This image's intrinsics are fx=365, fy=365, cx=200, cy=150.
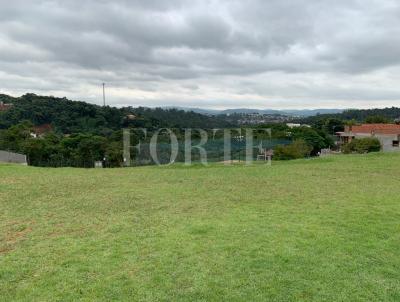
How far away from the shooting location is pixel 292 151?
2516 centimetres

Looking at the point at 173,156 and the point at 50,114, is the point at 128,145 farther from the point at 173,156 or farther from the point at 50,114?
the point at 50,114

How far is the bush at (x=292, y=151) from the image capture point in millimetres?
→ 23000

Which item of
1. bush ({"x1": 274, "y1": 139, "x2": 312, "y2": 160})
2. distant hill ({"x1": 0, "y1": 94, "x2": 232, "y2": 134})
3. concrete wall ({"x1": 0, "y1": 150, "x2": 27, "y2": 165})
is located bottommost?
bush ({"x1": 274, "y1": 139, "x2": 312, "y2": 160})

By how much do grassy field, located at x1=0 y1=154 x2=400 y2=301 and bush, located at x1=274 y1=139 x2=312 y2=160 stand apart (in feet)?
53.7

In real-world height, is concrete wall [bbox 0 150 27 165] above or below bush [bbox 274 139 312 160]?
above

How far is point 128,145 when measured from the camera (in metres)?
21.9

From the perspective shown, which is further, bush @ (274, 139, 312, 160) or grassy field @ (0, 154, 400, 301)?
bush @ (274, 139, 312, 160)

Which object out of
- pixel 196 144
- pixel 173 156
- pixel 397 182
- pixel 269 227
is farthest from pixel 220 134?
pixel 269 227

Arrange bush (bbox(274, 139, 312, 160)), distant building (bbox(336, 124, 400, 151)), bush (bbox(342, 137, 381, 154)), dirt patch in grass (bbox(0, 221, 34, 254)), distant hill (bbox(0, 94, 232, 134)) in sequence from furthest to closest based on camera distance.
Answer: distant hill (bbox(0, 94, 232, 134)) → distant building (bbox(336, 124, 400, 151)) → bush (bbox(342, 137, 381, 154)) → bush (bbox(274, 139, 312, 160)) → dirt patch in grass (bbox(0, 221, 34, 254))

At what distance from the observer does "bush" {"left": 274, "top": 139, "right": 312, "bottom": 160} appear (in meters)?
23.0

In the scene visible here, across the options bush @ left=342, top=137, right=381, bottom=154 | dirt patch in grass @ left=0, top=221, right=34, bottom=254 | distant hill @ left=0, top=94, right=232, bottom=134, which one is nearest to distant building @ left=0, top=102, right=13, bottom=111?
distant hill @ left=0, top=94, right=232, bottom=134

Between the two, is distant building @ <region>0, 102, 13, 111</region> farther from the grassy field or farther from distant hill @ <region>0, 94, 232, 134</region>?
the grassy field

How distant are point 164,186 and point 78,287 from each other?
4.42 m

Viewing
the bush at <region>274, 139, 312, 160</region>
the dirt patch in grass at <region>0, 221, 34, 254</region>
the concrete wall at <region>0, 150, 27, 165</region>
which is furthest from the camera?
the bush at <region>274, 139, 312, 160</region>
